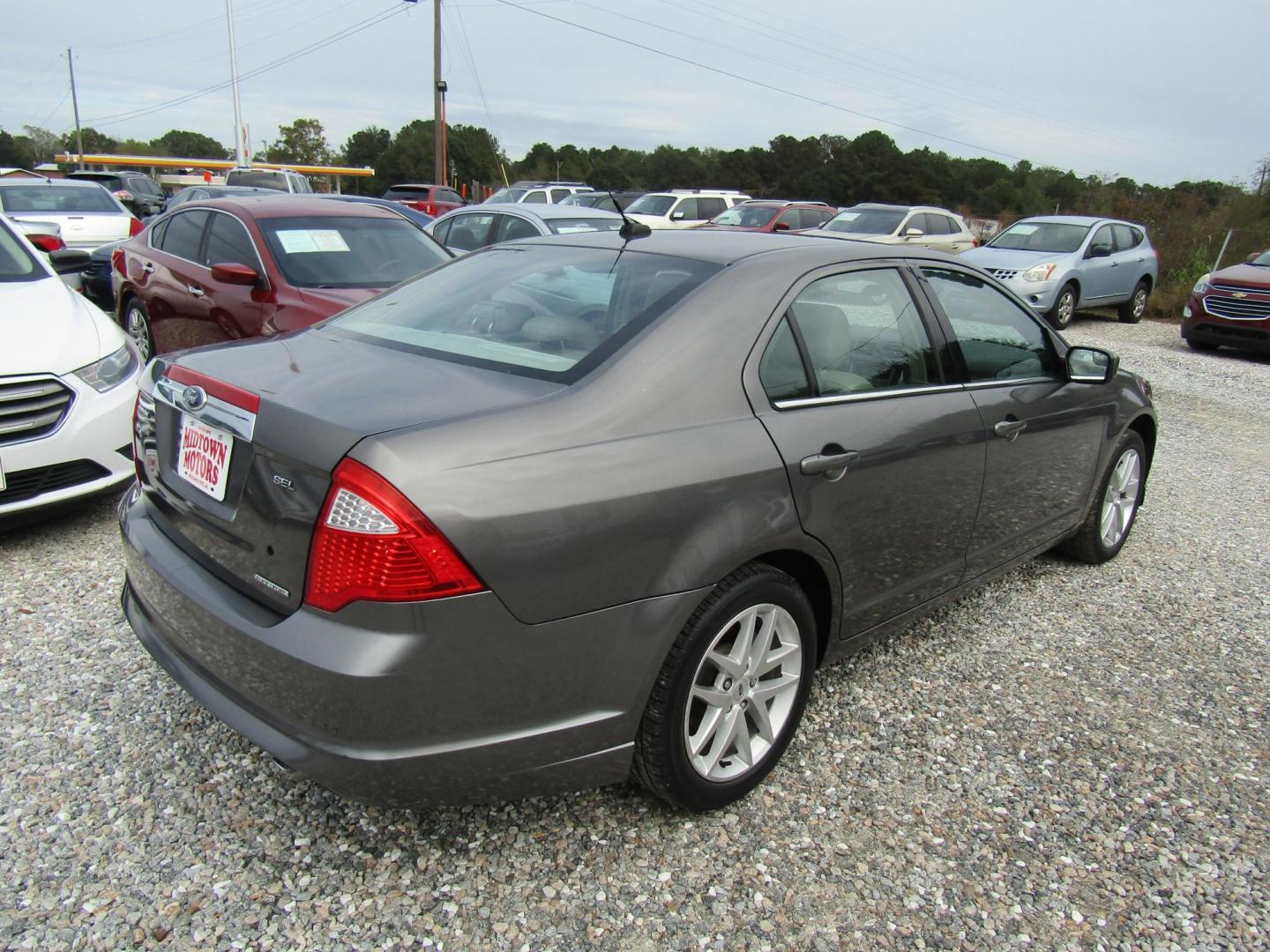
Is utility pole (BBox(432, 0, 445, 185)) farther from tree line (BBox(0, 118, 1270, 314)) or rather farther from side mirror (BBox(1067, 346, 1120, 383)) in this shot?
side mirror (BBox(1067, 346, 1120, 383))

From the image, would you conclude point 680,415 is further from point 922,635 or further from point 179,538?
A: point 922,635

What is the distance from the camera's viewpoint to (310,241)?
6.15 m

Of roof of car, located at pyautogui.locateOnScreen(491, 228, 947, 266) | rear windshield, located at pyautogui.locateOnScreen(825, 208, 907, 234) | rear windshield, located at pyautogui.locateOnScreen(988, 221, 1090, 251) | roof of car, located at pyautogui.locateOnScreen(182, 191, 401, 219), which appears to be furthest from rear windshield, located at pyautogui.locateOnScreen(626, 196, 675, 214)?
roof of car, located at pyautogui.locateOnScreen(491, 228, 947, 266)

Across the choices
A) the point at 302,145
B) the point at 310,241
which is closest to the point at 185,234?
the point at 310,241

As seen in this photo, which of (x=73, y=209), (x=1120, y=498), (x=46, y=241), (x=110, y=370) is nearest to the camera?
(x=110, y=370)

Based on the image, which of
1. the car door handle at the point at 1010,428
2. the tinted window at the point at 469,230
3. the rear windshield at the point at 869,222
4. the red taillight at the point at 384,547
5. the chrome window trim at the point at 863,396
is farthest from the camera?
the rear windshield at the point at 869,222

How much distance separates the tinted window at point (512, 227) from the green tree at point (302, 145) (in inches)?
3691

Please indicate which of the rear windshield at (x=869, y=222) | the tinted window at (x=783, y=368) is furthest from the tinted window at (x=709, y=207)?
the tinted window at (x=783, y=368)

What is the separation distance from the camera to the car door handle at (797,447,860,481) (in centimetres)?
248

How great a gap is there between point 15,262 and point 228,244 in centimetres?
146

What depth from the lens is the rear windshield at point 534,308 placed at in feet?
7.94

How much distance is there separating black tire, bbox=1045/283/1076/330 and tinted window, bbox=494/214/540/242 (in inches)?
292

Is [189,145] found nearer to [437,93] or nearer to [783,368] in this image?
[437,93]

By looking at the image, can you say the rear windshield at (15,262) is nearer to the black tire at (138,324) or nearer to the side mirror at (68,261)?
the side mirror at (68,261)
